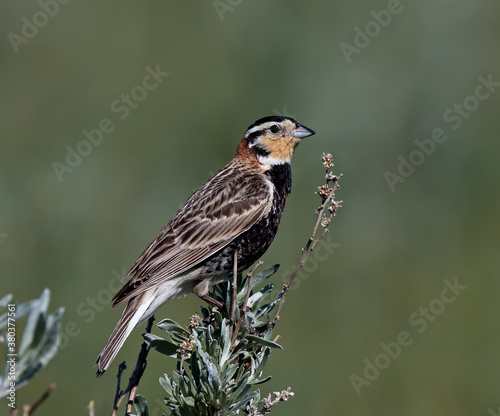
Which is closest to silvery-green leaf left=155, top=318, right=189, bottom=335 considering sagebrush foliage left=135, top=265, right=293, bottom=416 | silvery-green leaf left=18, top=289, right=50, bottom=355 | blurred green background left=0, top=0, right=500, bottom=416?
sagebrush foliage left=135, top=265, right=293, bottom=416

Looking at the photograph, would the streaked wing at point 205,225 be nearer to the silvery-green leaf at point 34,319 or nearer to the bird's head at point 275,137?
the bird's head at point 275,137

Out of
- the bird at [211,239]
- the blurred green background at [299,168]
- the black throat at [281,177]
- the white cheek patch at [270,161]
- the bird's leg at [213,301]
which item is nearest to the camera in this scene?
the bird's leg at [213,301]

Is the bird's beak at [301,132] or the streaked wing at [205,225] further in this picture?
the bird's beak at [301,132]

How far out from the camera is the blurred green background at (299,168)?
550 cm

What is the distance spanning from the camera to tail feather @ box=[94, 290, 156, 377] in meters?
3.55

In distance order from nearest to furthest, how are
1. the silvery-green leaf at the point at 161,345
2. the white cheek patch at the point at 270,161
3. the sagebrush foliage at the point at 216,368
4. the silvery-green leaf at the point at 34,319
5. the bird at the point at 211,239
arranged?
the silvery-green leaf at the point at 34,319
the sagebrush foliage at the point at 216,368
the silvery-green leaf at the point at 161,345
the bird at the point at 211,239
the white cheek patch at the point at 270,161

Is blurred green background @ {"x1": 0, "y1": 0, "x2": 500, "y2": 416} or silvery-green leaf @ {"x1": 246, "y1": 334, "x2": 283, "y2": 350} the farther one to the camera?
blurred green background @ {"x1": 0, "y1": 0, "x2": 500, "y2": 416}

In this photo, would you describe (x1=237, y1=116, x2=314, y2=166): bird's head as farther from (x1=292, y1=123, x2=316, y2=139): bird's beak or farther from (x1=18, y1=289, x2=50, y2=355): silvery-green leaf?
(x1=18, y1=289, x2=50, y2=355): silvery-green leaf

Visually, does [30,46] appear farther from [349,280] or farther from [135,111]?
[349,280]

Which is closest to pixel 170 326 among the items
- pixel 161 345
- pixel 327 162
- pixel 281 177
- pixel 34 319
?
pixel 161 345

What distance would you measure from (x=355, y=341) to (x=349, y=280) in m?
0.56

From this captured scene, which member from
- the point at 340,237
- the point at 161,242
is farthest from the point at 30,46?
the point at 161,242

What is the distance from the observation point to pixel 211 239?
4305mm

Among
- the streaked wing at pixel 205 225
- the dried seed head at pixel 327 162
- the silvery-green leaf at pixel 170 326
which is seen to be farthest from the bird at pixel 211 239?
the dried seed head at pixel 327 162
